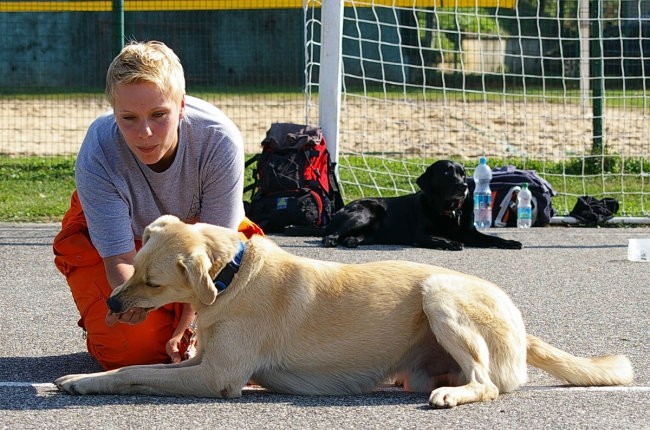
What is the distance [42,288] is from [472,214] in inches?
152

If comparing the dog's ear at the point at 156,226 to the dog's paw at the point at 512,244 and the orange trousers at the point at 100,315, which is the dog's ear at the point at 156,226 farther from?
the dog's paw at the point at 512,244

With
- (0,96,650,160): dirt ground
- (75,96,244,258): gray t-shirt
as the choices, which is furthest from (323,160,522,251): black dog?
(75,96,244,258): gray t-shirt

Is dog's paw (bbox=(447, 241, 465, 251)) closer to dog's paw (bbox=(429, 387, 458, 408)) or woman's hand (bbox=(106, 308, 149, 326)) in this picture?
dog's paw (bbox=(429, 387, 458, 408))

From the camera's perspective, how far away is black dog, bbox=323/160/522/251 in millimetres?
8758

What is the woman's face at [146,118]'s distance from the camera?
434 centimetres

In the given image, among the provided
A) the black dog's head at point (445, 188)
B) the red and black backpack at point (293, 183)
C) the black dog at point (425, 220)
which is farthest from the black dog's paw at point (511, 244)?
the red and black backpack at point (293, 183)

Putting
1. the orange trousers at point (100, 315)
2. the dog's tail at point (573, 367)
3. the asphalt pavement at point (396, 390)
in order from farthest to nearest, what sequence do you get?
1. the orange trousers at point (100, 315)
2. the dog's tail at point (573, 367)
3. the asphalt pavement at point (396, 390)

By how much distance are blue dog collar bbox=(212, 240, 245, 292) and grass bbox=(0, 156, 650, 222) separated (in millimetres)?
6001

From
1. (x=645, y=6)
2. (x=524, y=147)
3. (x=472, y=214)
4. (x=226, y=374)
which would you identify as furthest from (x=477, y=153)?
(x=226, y=374)

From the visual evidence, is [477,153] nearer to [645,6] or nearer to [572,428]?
[645,6]

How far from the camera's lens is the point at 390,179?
37.8ft

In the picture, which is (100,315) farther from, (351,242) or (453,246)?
(453,246)

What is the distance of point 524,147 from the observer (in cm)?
1328

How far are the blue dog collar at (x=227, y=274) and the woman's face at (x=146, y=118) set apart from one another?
571 millimetres
